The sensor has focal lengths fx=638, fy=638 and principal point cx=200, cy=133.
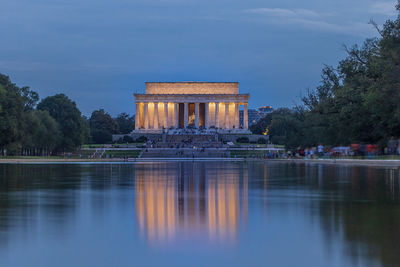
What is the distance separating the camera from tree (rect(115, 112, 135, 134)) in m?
172

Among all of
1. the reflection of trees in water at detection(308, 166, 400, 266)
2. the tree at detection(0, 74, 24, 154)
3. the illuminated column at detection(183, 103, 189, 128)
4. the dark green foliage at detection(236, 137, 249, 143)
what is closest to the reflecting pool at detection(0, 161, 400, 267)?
the reflection of trees in water at detection(308, 166, 400, 266)

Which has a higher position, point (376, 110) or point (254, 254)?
point (376, 110)

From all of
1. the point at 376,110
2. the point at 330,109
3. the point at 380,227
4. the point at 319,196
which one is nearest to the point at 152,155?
the point at 330,109

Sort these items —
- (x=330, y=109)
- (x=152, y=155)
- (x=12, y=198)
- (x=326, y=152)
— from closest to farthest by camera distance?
1. (x=12, y=198)
2. (x=330, y=109)
3. (x=326, y=152)
4. (x=152, y=155)

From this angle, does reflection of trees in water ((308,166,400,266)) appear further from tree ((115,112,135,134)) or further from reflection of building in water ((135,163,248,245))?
tree ((115,112,135,134))

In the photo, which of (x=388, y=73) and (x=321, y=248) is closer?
(x=321, y=248)

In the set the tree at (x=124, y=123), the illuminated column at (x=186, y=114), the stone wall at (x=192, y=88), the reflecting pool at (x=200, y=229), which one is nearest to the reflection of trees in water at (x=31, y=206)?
the reflecting pool at (x=200, y=229)

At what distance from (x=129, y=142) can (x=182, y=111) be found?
27.9 meters

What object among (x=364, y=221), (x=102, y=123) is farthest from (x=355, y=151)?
(x=102, y=123)

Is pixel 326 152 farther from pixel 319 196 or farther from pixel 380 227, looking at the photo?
pixel 380 227

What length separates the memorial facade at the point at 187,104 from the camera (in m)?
127

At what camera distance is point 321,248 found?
30.9ft

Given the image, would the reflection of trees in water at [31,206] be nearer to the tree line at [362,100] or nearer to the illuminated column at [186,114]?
the tree line at [362,100]

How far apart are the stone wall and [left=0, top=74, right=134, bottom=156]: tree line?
3502 centimetres
